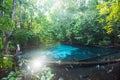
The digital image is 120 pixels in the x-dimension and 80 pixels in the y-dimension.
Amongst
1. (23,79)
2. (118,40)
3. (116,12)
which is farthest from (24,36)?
(116,12)

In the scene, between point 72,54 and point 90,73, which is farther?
point 72,54

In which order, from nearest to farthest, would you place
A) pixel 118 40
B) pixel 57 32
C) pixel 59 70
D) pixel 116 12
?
pixel 116 12 < pixel 59 70 < pixel 118 40 < pixel 57 32

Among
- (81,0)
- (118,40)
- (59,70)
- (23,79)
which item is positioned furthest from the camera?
(81,0)

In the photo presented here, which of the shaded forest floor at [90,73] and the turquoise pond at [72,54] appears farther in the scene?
the turquoise pond at [72,54]

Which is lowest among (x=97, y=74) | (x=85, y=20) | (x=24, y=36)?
(x=97, y=74)

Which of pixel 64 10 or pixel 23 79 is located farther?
pixel 64 10

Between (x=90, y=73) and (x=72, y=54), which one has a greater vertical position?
(x=90, y=73)

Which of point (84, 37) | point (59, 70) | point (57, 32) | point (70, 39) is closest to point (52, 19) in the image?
point (57, 32)

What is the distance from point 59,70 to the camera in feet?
33.5

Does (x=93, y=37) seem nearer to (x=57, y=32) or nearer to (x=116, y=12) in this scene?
(x=57, y=32)

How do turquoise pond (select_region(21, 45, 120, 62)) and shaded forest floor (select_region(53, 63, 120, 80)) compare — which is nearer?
shaded forest floor (select_region(53, 63, 120, 80))

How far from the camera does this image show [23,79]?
6508 mm

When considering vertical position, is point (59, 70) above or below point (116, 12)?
below

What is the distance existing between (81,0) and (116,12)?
74.9 ft
